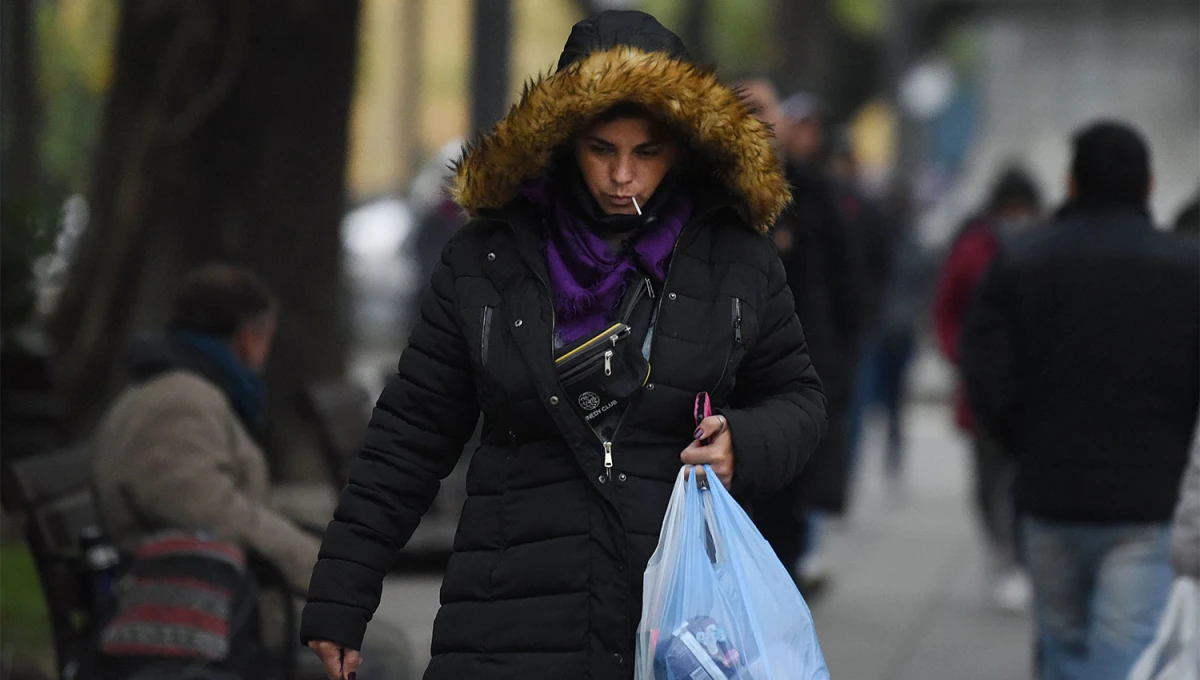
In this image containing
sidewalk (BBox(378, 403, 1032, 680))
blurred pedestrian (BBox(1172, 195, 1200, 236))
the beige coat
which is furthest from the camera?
sidewalk (BBox(378, 403, 1032, 680))

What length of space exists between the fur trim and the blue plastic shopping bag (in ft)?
1.70

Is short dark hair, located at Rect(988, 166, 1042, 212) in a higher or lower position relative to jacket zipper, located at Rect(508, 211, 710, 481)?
higher

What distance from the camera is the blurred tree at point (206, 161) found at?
30.9 ft

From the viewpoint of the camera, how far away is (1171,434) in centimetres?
557

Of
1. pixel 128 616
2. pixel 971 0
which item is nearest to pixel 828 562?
pixel 128 616

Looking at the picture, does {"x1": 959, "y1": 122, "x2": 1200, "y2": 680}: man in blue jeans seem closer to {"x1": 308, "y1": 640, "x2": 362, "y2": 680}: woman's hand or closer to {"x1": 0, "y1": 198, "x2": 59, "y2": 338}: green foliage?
{"x1": 308, "y1": 640, "x2": 362, "y2": 680}: woman's hand

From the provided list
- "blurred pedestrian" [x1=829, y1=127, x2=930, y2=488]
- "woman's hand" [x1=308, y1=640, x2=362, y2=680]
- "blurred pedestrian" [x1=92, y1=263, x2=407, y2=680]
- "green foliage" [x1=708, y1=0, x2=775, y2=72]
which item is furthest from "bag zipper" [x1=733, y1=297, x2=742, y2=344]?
"green foliage" [x1=708, y1=0, x2=775, y2=72]

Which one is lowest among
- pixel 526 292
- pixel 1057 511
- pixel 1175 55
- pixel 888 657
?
pixel 888 657

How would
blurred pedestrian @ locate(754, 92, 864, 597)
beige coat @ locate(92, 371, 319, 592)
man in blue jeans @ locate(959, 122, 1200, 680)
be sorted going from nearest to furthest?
beige coat @ locate(92, 371, 319, 592) < man in blue jeans @ locate(959, 122, 1200, 680) < blurred pedestrian @ locate(754, 92, 864, 597)

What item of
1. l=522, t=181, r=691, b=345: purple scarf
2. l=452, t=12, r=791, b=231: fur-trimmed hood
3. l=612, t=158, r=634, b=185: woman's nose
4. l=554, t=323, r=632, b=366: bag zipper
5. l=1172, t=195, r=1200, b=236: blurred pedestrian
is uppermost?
l=1172, t=195, r=1200, b=236: blurred pedestrian

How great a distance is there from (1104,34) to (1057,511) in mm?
21847

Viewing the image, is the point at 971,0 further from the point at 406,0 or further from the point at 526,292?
the point at 526,292

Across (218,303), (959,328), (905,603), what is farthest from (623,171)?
(959,328)

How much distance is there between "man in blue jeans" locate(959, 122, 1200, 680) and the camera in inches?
218
